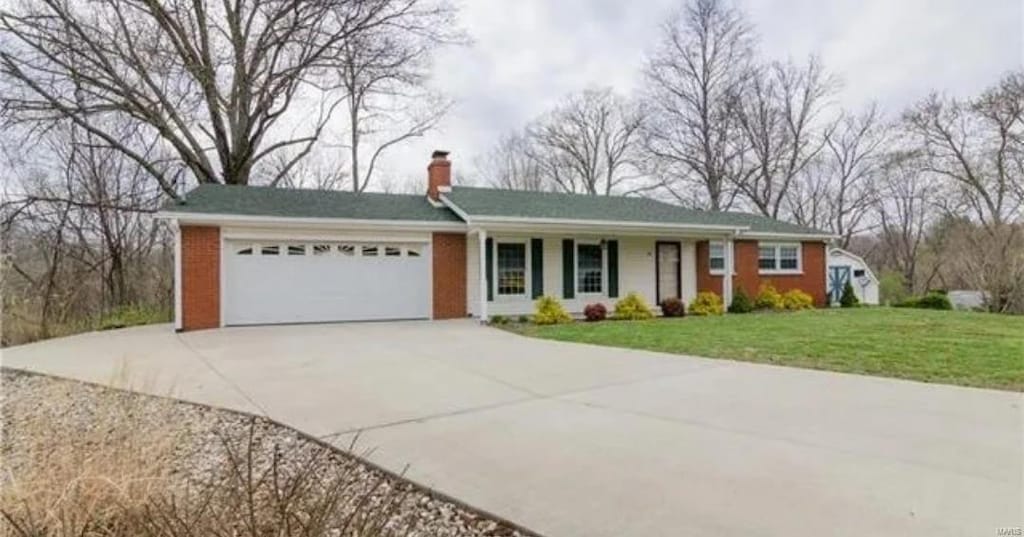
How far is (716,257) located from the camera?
18906 millimetres

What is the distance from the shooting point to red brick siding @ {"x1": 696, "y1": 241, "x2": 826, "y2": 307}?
736 inches

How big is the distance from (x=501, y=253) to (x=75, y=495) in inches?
521

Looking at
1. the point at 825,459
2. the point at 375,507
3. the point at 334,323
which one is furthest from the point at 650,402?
the point at 334,323

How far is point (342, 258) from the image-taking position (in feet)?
47.3

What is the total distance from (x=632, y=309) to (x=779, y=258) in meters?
7.73

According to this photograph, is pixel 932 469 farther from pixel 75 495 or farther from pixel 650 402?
pixel 75 495

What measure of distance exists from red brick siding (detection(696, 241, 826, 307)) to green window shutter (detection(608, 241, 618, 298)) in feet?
10.8

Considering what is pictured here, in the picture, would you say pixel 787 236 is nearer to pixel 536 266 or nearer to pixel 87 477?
pixel 536 266

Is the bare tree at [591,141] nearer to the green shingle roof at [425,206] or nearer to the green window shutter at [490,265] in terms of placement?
the green shingle roof at [425,206]

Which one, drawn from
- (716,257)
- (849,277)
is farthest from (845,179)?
(716,257)

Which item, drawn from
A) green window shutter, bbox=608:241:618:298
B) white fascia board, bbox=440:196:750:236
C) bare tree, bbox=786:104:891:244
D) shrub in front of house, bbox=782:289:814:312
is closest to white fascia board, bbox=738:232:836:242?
white fascia board, bbox=440:196:750:236

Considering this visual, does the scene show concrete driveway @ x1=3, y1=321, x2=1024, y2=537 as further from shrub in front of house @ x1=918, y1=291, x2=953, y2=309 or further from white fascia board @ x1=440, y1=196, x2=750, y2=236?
shrub in front of house @ x1=918, y1=291, x2=953, y2=309

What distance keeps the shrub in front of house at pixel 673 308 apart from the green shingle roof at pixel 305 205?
6.56 meters

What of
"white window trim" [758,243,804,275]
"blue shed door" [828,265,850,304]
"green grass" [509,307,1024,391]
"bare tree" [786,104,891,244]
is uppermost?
"bare tree" [786,104,891,244]
